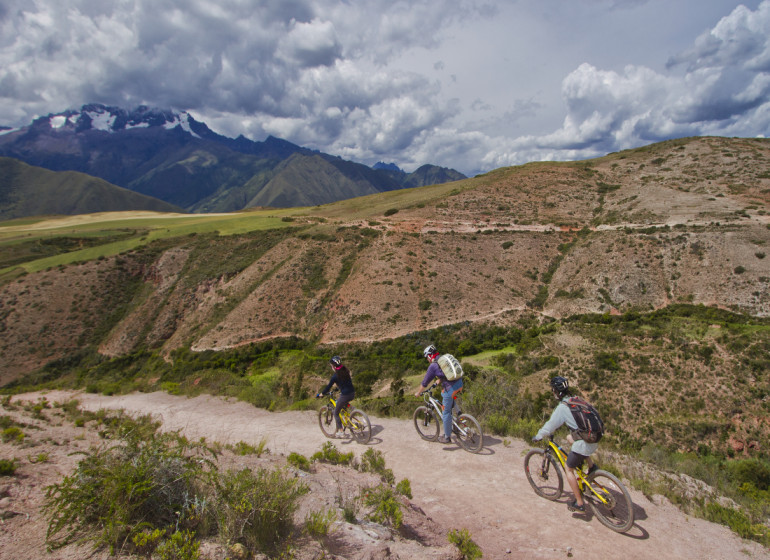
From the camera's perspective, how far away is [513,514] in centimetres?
636

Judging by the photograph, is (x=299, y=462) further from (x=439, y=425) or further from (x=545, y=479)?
(x=545, y=479)

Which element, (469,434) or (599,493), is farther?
(469,434)

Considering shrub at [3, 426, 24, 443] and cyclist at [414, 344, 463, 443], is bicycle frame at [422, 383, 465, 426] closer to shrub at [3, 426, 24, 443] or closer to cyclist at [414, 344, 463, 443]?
cyclist at [414, 344, 463, 443]

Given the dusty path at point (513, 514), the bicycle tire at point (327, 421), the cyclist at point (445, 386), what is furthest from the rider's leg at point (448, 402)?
the bicycle tire at point (327, 421)

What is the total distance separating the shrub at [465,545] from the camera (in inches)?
199

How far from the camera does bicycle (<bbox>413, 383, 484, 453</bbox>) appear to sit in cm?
891

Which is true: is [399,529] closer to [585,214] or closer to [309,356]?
[309,356]

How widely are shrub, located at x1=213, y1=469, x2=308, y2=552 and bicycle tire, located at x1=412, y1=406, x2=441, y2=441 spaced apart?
542cm

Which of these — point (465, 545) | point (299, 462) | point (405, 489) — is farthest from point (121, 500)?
point (465, 545)

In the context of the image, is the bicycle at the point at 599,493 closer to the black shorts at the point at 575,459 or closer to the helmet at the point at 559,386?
the black shorts at the point at 575,459

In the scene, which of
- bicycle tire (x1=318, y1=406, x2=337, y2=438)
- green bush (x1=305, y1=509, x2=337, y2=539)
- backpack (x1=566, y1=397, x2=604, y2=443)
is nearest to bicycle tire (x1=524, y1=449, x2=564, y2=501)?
backpack (x1=566, y1=397, x2=604, y2=443)

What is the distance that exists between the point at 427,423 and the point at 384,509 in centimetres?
450

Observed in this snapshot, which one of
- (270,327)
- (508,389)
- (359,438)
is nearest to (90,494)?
(359,438)

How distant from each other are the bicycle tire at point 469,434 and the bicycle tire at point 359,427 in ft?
9.29
